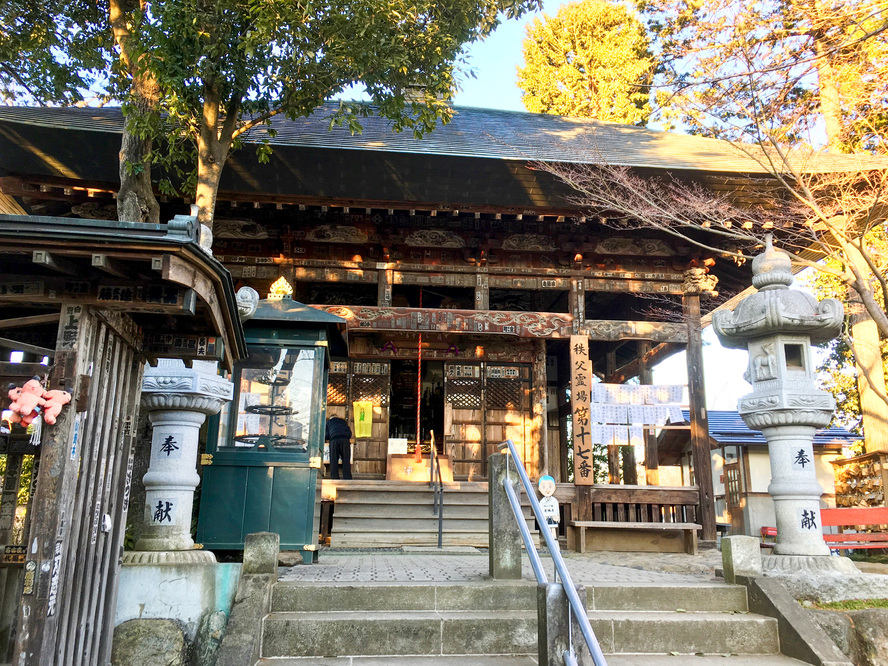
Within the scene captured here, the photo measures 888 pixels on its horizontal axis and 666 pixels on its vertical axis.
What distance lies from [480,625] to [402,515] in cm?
531

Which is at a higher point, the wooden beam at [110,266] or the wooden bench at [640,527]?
the wooden beam at [110,266]

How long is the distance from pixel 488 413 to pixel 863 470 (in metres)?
7.66

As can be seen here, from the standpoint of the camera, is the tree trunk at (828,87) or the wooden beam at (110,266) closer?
the wooden beam at (110,266)

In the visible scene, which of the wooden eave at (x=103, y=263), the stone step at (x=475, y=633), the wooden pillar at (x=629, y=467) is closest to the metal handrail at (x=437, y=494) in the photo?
the stone step at (x=475, y=633)

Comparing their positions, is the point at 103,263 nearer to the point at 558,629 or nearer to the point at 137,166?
the point at 558,629

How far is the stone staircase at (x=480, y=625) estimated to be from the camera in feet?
15.2

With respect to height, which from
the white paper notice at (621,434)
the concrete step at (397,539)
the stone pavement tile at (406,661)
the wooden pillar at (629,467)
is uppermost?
the white paper notice at (621,434)

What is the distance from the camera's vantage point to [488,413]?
13.7m

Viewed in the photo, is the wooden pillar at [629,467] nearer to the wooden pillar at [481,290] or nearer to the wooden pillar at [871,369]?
the wooden pillar at [871,369]

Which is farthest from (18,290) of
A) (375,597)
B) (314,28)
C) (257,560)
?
(314,28)

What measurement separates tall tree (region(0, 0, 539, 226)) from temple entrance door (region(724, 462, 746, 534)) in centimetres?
1238

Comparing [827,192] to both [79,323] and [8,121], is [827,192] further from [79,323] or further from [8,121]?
[8,121]

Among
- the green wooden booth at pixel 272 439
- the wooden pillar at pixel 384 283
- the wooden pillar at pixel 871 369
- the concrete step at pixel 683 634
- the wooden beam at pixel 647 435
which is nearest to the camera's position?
the concrete step at pixel 683 634

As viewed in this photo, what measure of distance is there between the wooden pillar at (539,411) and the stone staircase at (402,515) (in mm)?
2591
